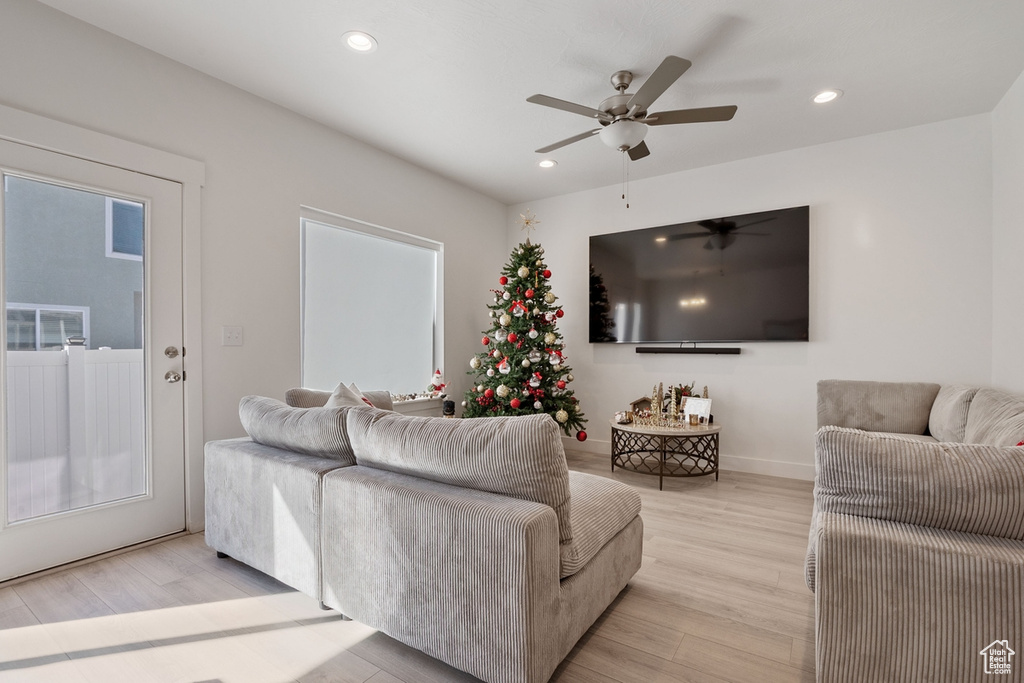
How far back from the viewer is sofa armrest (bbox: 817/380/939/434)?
3129 millimetres

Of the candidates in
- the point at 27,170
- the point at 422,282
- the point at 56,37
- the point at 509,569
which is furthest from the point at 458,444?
the point at 422,282

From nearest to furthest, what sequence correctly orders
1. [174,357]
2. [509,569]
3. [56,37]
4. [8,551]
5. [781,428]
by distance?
[509,569] < [8,551] < [56,37] < [174,357] < [781,428]

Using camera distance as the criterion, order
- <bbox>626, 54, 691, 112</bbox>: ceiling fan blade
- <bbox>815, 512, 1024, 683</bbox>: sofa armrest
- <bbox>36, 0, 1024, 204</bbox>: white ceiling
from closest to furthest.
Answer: <bbox>815, 512, 1024, 683</bbox>: sofa armrest, <bbox>626, 54, 691, 112</bbox>: ceiling fan blade, <bbox>36, 0, 1024, 204</bbox>: white ceiling

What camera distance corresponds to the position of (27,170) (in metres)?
2.18

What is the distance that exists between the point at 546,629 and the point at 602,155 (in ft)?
11.9

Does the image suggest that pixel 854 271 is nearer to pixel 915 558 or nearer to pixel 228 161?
pixel 915 558

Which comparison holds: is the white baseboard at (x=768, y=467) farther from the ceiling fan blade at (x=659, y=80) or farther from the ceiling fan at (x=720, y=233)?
the ceiling fan blade at (x=659, y=80)

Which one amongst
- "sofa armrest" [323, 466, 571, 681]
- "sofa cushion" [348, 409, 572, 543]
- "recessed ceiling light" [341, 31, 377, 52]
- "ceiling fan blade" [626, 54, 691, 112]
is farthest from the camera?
"recessed ceiling light" [341, 31, 377, 52]

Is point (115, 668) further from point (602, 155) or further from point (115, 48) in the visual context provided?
point (602, 155)

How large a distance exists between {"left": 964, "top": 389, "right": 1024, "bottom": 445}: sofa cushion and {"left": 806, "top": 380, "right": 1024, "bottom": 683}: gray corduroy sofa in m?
0.75

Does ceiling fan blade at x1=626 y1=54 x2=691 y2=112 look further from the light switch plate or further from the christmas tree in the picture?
the light switch plate

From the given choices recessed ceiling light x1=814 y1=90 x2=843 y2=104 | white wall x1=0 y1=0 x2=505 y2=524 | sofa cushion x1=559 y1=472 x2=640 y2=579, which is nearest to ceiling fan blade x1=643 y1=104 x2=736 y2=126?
recessed ceiling light x1=814 y1=90 x2=843 y2=104

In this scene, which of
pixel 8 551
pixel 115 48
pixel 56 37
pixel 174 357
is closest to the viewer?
pixel 8 551

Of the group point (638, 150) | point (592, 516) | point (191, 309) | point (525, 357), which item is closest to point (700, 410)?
point (525, 357)
